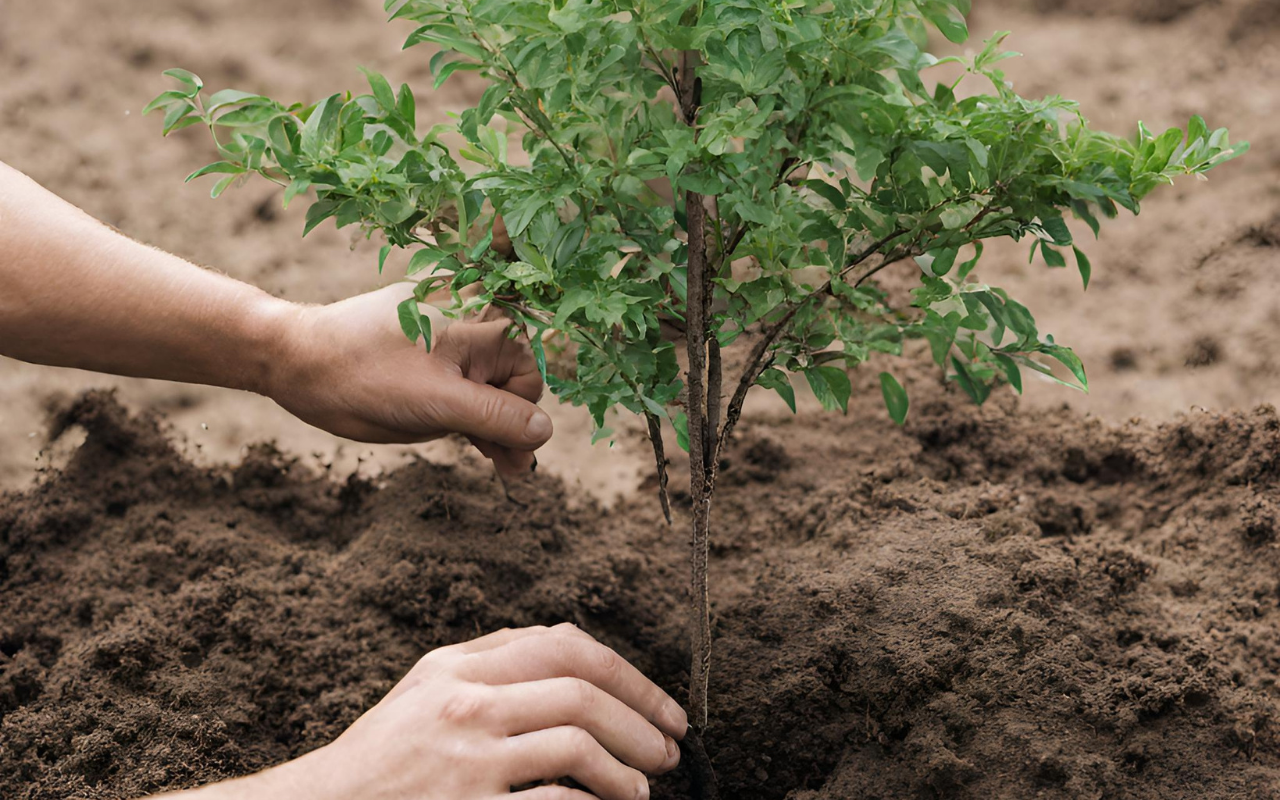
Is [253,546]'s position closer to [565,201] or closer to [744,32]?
[565,201]

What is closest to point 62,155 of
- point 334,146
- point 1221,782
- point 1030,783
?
point 334,146

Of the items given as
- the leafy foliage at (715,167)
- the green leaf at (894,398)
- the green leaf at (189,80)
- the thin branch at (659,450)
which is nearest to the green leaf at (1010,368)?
the leafy foliage at (715,167)

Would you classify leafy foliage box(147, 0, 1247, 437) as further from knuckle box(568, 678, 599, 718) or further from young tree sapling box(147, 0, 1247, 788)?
knuckle box(568, 678, 599, 718)

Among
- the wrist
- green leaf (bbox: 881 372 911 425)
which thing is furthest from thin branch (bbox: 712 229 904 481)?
the wrist

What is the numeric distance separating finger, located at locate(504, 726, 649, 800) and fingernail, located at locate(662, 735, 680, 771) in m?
0.11

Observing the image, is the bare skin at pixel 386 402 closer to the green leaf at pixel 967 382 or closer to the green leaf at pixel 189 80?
the green leaf at pixel 189 80

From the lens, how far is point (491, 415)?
5.28 ft

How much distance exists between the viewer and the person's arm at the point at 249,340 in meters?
1.63

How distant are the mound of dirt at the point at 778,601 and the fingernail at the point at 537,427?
0.38 m

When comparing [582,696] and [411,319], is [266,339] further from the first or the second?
[582,696]

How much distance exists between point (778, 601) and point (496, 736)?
0.64 m

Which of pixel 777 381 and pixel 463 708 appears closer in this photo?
pixel 463 708

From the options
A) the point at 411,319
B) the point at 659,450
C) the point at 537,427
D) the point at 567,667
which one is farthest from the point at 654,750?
the point at 411,319

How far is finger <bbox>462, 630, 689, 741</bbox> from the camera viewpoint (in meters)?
1.38
